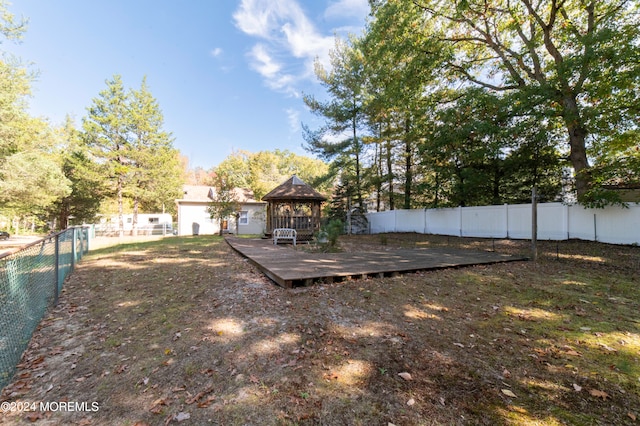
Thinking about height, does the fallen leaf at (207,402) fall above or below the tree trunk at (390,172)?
below

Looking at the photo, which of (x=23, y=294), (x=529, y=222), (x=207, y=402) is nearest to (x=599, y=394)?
(x=207, y=402)

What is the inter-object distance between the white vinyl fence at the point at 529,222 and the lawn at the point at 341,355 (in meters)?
4.93

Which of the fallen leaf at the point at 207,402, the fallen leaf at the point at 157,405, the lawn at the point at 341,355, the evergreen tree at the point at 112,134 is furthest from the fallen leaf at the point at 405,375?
the evergreen tree at the point at 112,134

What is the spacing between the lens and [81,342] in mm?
3148

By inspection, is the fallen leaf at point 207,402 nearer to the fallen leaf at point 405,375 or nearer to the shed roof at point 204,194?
the fallen leaf at point 405,375

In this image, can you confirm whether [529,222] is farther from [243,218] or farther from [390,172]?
[243,218]

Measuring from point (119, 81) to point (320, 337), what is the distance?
2778 cm

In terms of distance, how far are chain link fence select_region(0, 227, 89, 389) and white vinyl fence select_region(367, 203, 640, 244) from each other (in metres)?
13.4

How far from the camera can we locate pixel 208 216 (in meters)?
22.5

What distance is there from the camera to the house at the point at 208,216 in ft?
72.0

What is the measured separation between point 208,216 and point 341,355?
22209 mm

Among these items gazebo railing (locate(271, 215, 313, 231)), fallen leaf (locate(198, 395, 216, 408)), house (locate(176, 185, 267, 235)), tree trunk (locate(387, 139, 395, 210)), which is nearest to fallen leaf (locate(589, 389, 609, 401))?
fallen leaf (locate(198, 395, 216, 408))

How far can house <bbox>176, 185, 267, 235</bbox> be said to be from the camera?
864 inches

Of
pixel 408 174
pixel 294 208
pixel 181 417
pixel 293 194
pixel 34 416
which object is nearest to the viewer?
pixel 181 417
